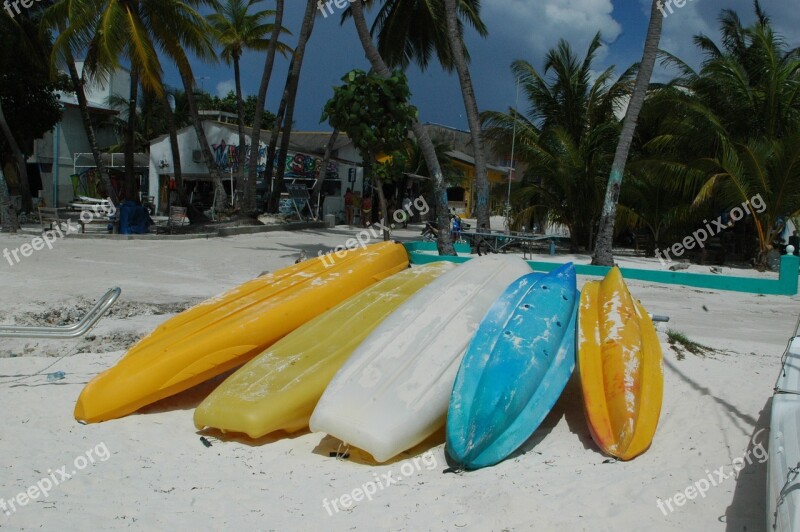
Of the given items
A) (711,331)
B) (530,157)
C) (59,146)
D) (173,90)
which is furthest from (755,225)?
(173,90)

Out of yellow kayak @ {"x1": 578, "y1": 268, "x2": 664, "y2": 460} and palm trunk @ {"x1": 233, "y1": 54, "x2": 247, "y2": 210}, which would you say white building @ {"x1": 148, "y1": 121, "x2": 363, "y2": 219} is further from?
yellow kayak @ {"x1": 578, "y1": 268, "x2": 664, "y2": 460}

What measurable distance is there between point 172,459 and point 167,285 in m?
5.39

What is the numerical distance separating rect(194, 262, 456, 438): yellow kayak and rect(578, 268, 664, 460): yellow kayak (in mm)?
1813

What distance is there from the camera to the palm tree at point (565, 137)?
52.1 ft

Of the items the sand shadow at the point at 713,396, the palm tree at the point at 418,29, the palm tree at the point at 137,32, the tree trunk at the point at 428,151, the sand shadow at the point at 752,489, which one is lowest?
the sand shadow at the point at 752,489

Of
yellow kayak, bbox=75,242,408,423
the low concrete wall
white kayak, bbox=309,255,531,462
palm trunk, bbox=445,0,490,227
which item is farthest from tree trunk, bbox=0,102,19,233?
white kayak, bbox=309,255,531,462

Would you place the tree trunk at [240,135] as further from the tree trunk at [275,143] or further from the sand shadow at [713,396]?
the sand shadow at [713,396]

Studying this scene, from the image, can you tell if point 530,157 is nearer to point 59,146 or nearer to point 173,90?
point 59,146

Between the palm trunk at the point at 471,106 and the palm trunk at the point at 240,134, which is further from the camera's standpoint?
the palm trunk at the point at 240,134

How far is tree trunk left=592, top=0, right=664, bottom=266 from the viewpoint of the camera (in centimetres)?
1157

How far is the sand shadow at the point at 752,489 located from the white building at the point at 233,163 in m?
21.9

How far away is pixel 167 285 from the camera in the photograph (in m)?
9.62

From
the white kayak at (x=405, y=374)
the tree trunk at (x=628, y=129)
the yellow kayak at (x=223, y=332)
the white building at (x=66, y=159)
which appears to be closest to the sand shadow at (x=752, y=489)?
the white kayak at (x=405, y=374)

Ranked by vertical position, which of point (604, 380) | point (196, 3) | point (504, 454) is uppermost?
point (196, 3)
